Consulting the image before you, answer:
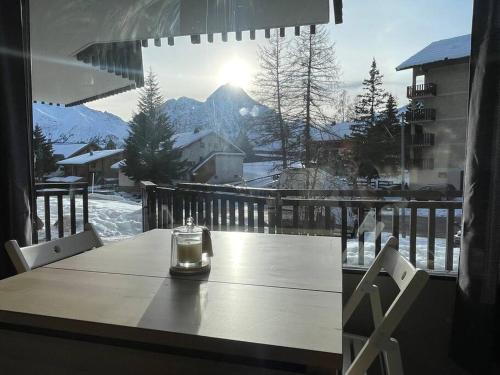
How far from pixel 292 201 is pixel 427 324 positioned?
1090 mm

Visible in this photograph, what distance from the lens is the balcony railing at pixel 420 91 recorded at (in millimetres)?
2277

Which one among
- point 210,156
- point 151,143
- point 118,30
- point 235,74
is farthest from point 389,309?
point 118,30

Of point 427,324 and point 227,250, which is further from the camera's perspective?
point 427,324

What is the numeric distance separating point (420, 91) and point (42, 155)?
2767 mm

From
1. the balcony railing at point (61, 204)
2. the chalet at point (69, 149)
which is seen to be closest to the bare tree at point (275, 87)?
the chalet at point (69, 149)

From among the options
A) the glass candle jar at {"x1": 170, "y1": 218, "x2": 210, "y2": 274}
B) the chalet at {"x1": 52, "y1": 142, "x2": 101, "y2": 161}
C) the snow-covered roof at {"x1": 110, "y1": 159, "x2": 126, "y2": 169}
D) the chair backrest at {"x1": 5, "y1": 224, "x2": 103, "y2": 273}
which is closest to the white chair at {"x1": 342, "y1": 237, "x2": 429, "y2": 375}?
the glass candle jar at {"x1": 170, "y1": 218, "x2": 210, "y2": 274}

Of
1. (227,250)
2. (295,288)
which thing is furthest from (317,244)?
(295,288)

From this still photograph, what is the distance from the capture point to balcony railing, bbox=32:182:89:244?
323cm

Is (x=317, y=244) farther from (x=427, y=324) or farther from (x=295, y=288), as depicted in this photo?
(x=427, y=324)

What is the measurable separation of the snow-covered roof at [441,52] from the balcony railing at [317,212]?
2.59 feet

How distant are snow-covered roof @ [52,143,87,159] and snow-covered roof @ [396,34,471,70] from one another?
2393 millimetres

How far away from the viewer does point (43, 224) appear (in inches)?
130

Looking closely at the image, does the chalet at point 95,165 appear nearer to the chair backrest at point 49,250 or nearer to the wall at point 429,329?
the chair backrest at point 49,250

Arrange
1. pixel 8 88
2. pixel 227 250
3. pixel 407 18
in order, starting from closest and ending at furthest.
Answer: pixel 227 250, pixel 407 18, pixel 8 88
